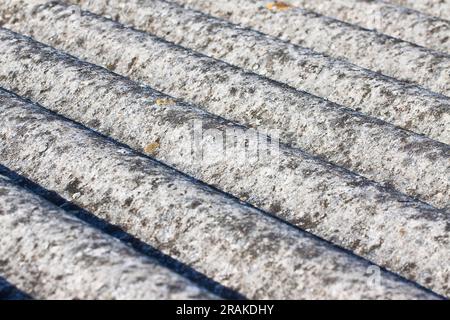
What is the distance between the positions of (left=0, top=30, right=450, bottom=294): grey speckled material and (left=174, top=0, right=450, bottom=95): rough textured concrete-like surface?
113 centimetres

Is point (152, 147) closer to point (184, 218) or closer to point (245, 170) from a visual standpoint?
point (245, 170)

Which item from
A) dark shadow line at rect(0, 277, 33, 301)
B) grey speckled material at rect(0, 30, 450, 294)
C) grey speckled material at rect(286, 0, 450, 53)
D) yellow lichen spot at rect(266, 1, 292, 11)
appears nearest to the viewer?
dark shadow line at rect(0, 277, 33, 301)

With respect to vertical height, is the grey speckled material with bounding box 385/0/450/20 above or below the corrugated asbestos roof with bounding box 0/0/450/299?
above

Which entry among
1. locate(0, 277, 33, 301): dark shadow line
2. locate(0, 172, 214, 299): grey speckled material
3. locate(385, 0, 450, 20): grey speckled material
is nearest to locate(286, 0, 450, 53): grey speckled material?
locate(385, 0, 450, 20): grey speckled material

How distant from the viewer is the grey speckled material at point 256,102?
2.95 metres

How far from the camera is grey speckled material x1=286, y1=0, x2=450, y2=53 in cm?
423

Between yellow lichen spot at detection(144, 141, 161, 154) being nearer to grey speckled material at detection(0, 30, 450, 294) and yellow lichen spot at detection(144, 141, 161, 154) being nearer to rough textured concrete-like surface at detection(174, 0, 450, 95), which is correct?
grey speckled material at detection(0, 30, 450, 294)

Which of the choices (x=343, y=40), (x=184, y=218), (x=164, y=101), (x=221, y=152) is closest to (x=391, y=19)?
(x=343, y=40)

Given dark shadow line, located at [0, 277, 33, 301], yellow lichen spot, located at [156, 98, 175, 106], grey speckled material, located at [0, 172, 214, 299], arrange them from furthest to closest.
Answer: yellow lichen spot, located at [156, 98, 175, 106]
dark shadow line, located at [0, 277, 33, 301]
grey speckled material, located at [0, 172, 214, 299]

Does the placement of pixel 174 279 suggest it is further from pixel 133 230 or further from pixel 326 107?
pixel 326 107

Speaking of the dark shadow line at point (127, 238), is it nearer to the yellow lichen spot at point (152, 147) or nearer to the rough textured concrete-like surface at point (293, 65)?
the yellow lichen spot at point (152, 147)

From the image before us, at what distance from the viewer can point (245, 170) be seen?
9.44ft
